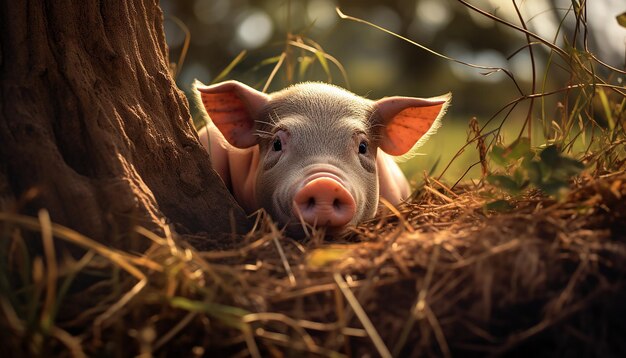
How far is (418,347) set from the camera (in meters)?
1.82

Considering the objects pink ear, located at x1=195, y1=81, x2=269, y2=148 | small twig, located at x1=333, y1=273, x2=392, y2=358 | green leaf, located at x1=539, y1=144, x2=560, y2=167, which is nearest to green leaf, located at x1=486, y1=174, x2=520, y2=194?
green leaf, located at x1=539, y1=144, x2=560, y2=167

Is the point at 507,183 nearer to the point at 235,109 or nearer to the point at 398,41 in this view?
the point at 235,109

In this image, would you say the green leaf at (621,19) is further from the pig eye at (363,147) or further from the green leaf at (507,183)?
the pig eye at (363,147)

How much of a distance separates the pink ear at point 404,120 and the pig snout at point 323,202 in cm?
83

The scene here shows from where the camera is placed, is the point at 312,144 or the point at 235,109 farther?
the point at 235,109

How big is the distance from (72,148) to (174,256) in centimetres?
57

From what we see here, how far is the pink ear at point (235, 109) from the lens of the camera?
346 cm

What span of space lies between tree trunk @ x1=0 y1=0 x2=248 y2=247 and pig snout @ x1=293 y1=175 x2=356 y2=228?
0.25m

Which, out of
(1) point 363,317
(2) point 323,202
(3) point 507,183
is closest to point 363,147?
(2) point 323,202

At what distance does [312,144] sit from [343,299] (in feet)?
4.24

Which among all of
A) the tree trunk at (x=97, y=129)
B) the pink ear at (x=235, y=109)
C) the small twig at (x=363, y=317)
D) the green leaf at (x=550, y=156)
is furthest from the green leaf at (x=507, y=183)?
the pink ear at (x=235, y=109)

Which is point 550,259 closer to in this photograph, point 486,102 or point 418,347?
point 418,347

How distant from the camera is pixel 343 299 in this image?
1930 millimetres

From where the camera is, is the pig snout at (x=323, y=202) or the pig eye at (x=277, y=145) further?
the pig eye at (x=277, y=145)
